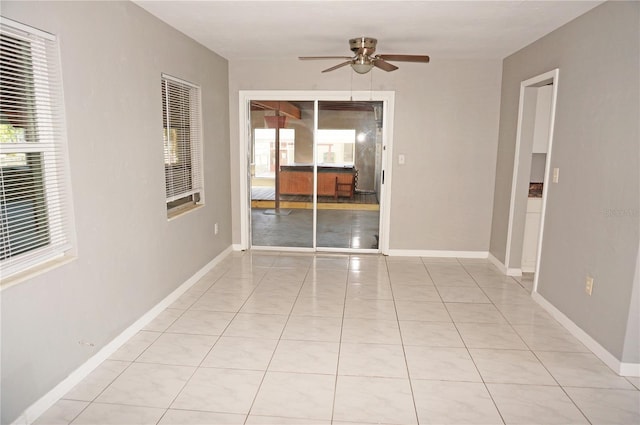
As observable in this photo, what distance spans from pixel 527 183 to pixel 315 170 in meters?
2.47

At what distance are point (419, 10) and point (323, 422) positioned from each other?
2.83 meters

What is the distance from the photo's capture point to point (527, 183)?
4395 mm

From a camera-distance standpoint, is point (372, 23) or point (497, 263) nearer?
point (372, 23)

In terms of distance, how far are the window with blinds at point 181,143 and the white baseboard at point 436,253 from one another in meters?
2.56

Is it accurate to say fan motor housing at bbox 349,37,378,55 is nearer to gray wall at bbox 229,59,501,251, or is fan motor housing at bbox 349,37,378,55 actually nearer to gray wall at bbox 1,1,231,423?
gray wall at bbox 229,59,501,251

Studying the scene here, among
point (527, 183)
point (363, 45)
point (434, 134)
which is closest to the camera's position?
point (363, 45)

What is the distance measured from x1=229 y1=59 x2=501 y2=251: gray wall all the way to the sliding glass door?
26 cm

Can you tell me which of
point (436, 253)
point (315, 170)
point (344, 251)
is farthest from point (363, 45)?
point (436, 253)

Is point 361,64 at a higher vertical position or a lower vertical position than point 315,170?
higher

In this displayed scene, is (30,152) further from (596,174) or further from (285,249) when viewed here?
(285,249)

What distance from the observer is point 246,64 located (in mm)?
5109

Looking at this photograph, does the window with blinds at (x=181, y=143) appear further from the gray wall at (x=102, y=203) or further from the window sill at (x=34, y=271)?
the window sill at (x=34, y=271)

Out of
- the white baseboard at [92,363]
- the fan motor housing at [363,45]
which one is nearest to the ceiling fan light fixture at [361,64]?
the fan motor housing at [363,45]

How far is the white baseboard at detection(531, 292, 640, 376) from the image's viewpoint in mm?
2586
